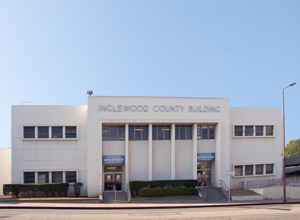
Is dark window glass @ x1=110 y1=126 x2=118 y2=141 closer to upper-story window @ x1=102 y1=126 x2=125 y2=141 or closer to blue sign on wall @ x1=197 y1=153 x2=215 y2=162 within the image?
upper-story window @ x1=102 y1=126 x2=125 y2=141

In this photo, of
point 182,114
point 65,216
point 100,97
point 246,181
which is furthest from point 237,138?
point 65,216

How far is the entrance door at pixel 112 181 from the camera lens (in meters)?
24.0

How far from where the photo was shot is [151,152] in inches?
934

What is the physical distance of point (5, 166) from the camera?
81.1 ft

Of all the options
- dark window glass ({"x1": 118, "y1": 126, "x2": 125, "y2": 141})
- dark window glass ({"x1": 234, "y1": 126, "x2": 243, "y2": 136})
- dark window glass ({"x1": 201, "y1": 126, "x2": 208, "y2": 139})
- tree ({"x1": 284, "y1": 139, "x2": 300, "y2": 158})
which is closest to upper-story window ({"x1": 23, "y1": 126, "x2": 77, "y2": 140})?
dark window glass ({"x1": 118, "y1": 126, "x2": 125, "y2": 141})

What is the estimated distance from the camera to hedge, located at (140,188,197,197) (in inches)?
861

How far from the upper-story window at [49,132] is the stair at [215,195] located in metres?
12.8

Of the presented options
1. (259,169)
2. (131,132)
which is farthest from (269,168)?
(131,132)

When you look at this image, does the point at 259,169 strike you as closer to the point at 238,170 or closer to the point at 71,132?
the point at 238,170

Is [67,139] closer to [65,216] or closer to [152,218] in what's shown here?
A: [65,216]

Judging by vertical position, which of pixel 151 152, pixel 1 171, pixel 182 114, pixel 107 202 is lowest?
pixel 107 202

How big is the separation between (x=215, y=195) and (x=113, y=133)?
10.4 meters

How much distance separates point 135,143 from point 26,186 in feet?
31.9

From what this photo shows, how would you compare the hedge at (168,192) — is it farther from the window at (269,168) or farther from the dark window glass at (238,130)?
the window at (269,168)
